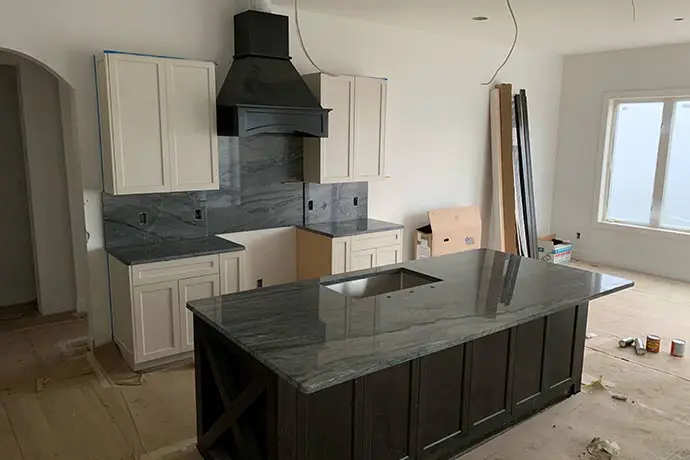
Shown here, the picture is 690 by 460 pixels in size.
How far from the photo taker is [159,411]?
3.28 metres

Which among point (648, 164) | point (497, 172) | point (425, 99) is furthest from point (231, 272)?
point (648, 164)

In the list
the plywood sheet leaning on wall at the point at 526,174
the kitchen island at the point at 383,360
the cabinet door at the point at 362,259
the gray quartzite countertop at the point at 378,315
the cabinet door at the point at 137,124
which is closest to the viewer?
the gray quartzite countertop at the point at 378,315

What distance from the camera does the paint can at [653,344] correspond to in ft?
13.9

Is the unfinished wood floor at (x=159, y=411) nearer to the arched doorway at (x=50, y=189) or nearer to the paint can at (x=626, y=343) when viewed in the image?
the paint can at (x=626, y=343)

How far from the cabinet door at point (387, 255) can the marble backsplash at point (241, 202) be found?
1.92ft

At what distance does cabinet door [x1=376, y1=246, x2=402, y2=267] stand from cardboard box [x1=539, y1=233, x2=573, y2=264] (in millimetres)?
2732

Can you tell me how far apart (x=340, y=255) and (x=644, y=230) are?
4.22 metres

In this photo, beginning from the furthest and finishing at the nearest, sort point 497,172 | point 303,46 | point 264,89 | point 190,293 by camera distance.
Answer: point 497,172 < point 303,46 < point 264,89 < point 190,293

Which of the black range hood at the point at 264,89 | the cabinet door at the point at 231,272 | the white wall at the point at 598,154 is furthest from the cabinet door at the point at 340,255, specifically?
the white wall at the point at 598,154

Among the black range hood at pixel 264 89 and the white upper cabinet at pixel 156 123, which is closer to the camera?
the white upper cabinet at pixel 156 123

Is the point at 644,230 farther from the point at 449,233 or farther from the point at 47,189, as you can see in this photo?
the point at 47,189

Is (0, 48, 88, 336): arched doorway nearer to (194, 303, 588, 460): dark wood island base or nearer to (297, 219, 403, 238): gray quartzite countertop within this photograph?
(297, 219, 403, 238): gray quartzite countertop

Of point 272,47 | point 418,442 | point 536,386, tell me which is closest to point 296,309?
point 418,442

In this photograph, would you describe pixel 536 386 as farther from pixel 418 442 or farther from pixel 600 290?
pixel 418 442
